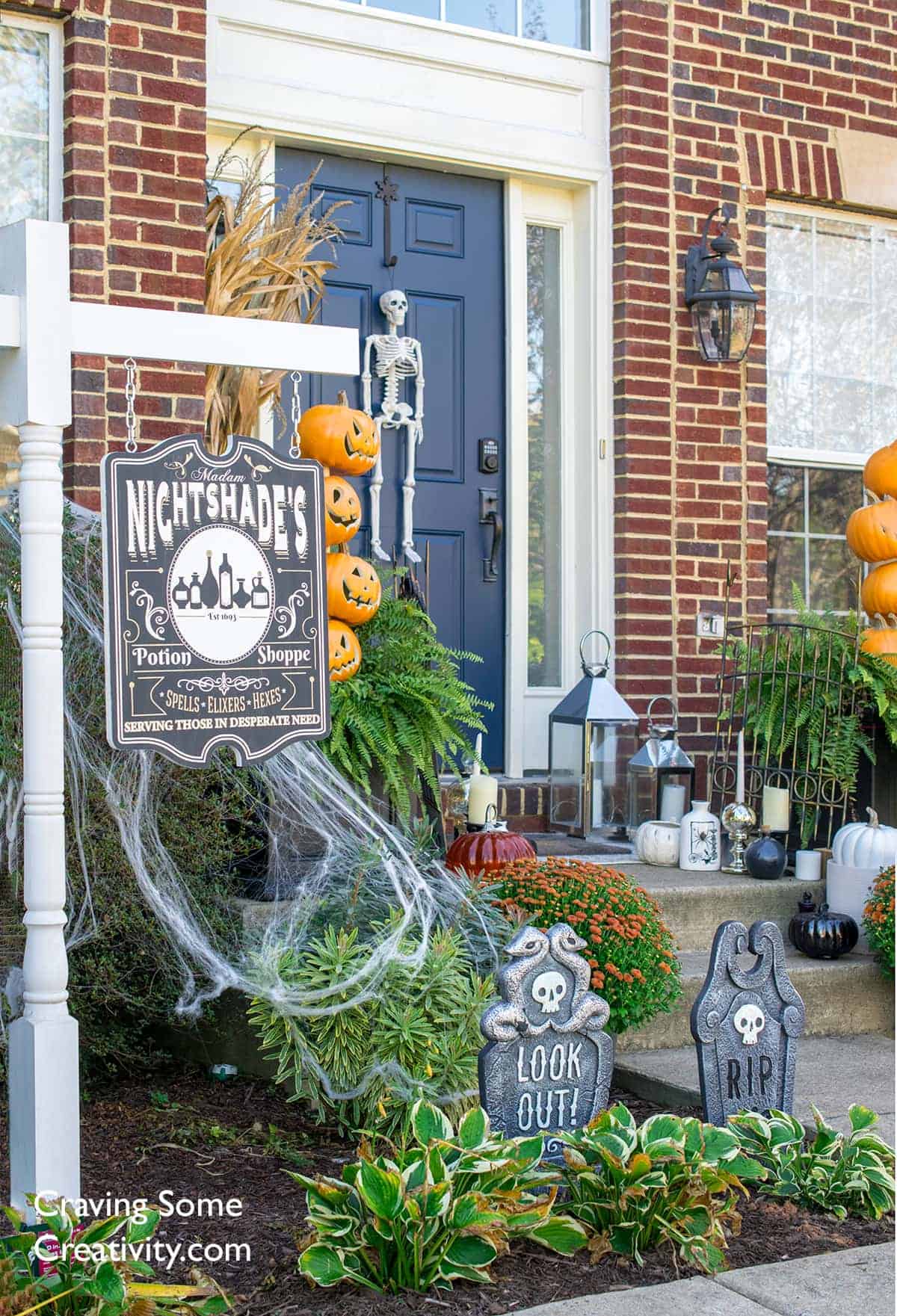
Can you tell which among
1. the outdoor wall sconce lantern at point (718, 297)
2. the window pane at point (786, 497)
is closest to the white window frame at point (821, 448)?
the window pane at point (786, 497)

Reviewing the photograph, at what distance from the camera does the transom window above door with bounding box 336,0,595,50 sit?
20.3ft

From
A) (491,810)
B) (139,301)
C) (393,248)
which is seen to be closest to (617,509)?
(393,248)

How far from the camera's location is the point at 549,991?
11.7 feet

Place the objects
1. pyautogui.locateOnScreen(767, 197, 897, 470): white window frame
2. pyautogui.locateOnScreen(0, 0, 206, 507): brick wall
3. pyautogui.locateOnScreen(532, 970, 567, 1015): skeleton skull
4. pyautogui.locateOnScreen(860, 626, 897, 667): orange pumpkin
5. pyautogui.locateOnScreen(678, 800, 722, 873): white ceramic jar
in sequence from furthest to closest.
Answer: pyautogui.locateOnScreen(767, 197, 897, 470): white window frame → pyautogui.locateOnScreen(860, 626, 897, 667): orange pumpkin → pyautogui.locateOnScreen(678, 800, 722, 873): white ceramic jar → pyautogui.locateOnScreen(0, 0, 206, 507): brick wall → pyautogui.locateOnScreen(532, 970, 567, 1015): skeleton skull

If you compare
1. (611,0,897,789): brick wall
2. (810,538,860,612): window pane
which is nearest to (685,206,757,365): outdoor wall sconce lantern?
(611,0,897,789): brick wall

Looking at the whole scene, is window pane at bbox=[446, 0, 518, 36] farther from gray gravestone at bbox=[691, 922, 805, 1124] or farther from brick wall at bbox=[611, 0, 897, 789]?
gray gravestone at bbox=[691, 922, 805, 1124]

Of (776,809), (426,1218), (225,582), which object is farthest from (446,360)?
(426,1218)

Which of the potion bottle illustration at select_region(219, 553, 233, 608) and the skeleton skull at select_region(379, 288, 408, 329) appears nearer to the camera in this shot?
the potion bottle illustration at select_region(219, 553, 233, 608)

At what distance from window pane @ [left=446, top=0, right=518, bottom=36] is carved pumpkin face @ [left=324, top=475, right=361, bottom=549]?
248 centimetres

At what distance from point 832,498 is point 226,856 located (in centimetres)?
394

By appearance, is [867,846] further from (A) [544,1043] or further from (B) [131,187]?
(B) [131,187]

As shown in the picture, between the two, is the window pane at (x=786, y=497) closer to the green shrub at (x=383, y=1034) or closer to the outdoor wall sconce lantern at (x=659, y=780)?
the outdoor wall sconce lantern at (x=659, y=780)

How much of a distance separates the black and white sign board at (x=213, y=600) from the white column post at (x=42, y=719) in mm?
129

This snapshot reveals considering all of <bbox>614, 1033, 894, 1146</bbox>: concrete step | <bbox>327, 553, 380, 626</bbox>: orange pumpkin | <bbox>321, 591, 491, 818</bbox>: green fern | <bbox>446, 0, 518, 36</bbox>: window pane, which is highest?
<bbox>446, 0, 518, 36</bbox>: window pane
